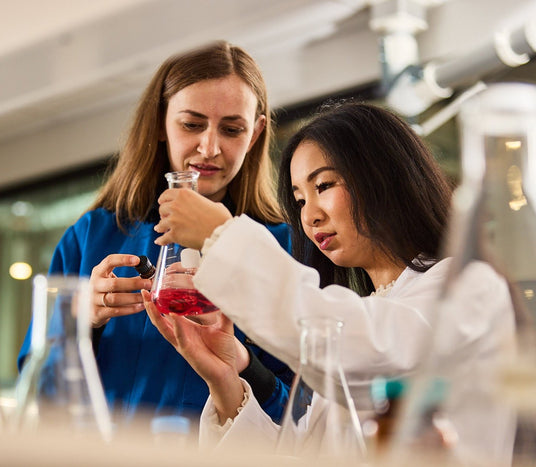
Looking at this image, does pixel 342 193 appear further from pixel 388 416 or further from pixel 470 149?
pixel 470 149

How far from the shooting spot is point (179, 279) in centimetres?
94

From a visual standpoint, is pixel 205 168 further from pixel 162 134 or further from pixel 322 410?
pixel 322 410

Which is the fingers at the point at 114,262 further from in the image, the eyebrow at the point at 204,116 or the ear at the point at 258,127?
the ear at the point at 258,127

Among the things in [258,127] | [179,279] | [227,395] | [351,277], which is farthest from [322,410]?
[258,127]

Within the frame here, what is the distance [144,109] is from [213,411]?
0.84 metres

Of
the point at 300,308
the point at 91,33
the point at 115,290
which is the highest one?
the point at 91,33

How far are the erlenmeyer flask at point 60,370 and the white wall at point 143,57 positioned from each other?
48 cm

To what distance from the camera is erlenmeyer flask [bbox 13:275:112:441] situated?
0.51 meters

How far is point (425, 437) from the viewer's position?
0.34 meters

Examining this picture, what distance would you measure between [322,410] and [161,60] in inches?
41.0

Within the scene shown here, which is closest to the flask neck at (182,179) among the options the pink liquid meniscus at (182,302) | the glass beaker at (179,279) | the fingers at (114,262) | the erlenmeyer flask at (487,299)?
the glass beaker at (179,279)

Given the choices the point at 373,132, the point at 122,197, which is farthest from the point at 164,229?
the point at 122,197

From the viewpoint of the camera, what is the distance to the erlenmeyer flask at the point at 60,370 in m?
0.51

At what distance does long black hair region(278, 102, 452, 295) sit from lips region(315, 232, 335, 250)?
55mm
